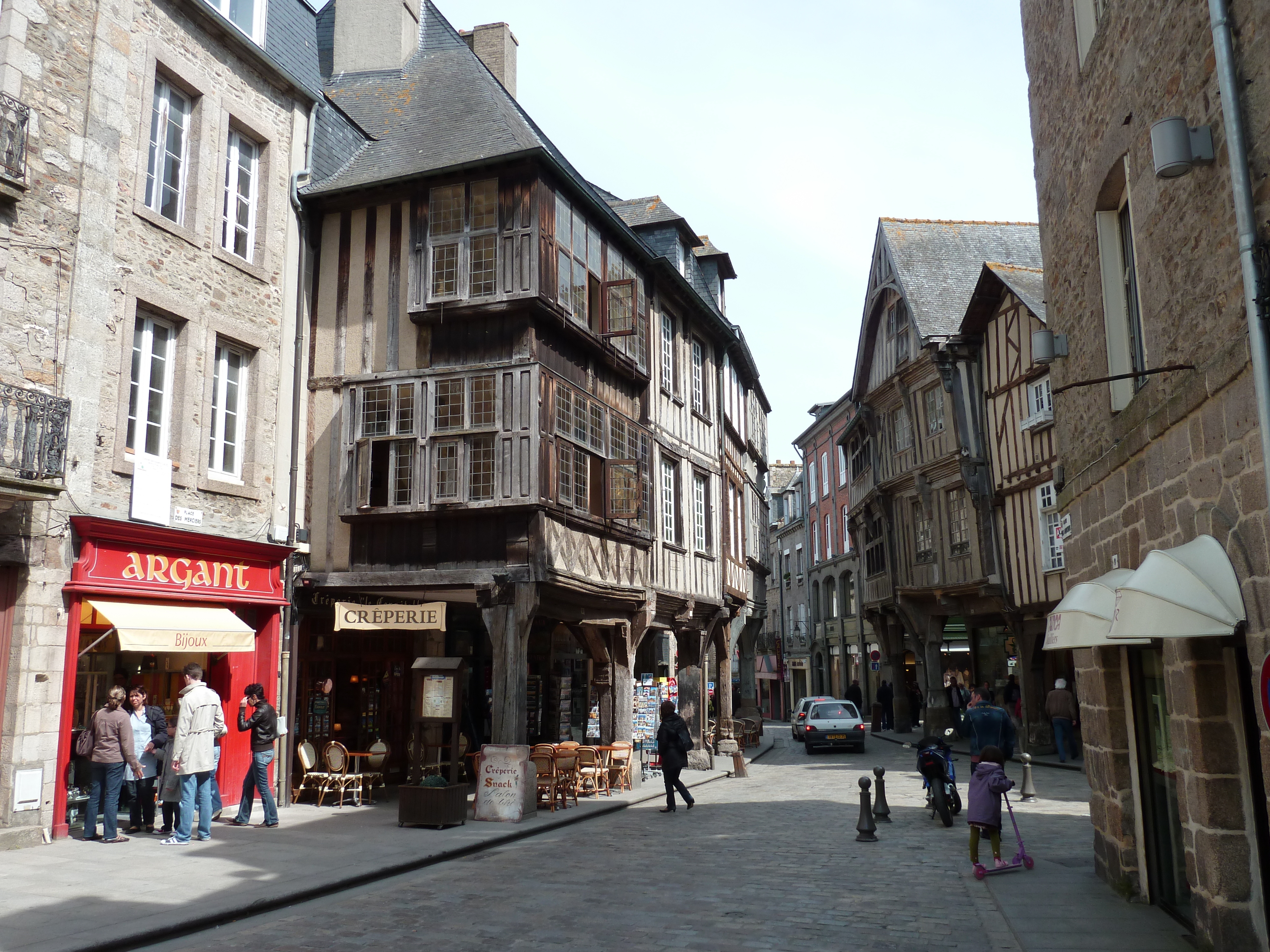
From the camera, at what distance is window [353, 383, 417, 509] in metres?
13.7

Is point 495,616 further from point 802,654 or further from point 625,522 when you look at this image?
point 802,654

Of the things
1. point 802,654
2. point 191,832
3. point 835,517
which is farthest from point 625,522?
point 802,654

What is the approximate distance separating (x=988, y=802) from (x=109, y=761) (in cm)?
790

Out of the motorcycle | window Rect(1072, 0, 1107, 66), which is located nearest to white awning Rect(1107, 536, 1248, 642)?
window Rect(1072, 0, 1107, 66)

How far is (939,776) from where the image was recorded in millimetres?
11969

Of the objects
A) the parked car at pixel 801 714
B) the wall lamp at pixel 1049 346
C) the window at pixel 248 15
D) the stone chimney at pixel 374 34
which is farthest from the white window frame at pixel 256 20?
the parked car at pixel 801 714

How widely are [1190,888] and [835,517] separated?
35.6m

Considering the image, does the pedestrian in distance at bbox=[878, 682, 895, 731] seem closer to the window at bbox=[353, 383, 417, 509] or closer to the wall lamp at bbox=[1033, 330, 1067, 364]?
the window at bbox=[353, 383, 417, 509]

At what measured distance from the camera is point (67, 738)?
404 inches

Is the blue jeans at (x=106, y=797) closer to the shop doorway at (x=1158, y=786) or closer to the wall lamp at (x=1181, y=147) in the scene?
the shop doorway at (x=1158, y=786)

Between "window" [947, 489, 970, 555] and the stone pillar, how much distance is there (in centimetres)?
1362

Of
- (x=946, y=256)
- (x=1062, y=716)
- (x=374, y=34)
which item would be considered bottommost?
(x=1062, y=716)

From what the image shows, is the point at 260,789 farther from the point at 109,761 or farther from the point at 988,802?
the point at 988,802

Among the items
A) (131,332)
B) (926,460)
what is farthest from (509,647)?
(926,460)
